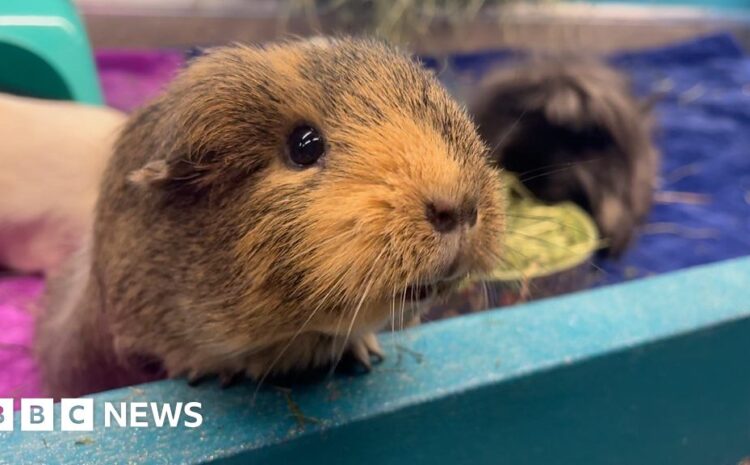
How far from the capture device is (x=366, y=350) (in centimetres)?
116

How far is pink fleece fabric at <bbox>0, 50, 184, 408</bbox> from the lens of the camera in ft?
4.59

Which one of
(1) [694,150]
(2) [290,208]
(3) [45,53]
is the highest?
(3) [45,53]

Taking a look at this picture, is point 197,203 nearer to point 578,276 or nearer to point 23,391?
point 23,391

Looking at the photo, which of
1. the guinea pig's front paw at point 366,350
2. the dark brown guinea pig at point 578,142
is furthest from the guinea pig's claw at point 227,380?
the dark brown guinea pig at point 578,142

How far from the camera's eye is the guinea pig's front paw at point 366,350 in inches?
44.4

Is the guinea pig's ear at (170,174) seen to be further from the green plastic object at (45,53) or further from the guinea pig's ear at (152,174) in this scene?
the green plastic object at (45,53)

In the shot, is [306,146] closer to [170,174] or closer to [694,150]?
[170,174]

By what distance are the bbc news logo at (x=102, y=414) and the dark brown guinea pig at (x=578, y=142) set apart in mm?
1440

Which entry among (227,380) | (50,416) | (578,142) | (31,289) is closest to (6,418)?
(50,416)

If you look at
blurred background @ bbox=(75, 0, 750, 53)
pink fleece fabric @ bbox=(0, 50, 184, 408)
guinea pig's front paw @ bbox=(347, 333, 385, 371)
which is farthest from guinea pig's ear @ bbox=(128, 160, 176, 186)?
blurred background @ bbox=(75, 0, 750, 53)

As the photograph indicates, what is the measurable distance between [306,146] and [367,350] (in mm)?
403

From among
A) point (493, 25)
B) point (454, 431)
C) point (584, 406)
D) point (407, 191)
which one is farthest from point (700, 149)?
point (407, 191)

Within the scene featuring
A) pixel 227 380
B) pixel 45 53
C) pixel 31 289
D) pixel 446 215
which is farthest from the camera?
pixel 45 53

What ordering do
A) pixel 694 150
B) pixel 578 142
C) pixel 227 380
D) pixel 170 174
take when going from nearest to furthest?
pixel 170 174 → pixel 227 380 → pixel 578 142 → pixel 694 150
